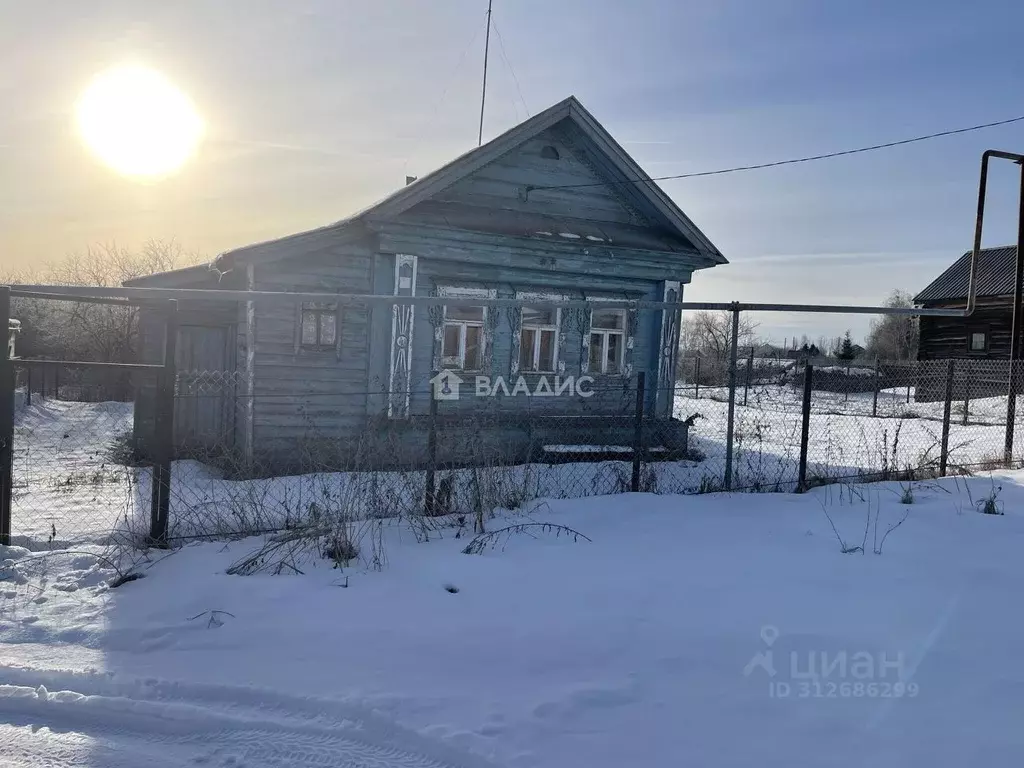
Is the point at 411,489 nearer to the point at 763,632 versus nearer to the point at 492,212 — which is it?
the point at 763,632

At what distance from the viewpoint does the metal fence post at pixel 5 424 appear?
177 inches

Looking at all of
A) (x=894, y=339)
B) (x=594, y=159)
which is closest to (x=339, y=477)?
(x=594, y=159)

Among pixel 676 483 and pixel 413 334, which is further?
pixel 413 334

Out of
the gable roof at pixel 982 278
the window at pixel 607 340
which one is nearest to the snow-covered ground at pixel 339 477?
the window at pixel 607 340

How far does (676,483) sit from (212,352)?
7.68 meters

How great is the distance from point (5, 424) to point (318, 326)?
5081 millimetres

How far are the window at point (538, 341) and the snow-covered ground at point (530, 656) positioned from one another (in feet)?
20.5

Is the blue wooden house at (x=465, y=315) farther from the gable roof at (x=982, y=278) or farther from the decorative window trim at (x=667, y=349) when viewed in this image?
the gable roof at (x=982, y=278)

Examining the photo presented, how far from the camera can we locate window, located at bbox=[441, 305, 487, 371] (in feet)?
34.0

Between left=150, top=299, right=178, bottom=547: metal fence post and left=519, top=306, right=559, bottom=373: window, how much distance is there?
6.65m

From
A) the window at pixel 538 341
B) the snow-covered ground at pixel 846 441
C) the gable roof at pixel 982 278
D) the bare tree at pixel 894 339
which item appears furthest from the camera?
the bare tree at pixel 894 339

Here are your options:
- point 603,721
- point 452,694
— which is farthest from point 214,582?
point 603,721

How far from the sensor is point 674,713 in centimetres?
277

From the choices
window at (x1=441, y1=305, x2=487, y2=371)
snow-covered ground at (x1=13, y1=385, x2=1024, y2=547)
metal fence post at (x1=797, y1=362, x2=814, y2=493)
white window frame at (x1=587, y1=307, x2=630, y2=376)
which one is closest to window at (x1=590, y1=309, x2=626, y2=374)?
white window frame at (x1=587, y1=307, x2=630, y2=376)
